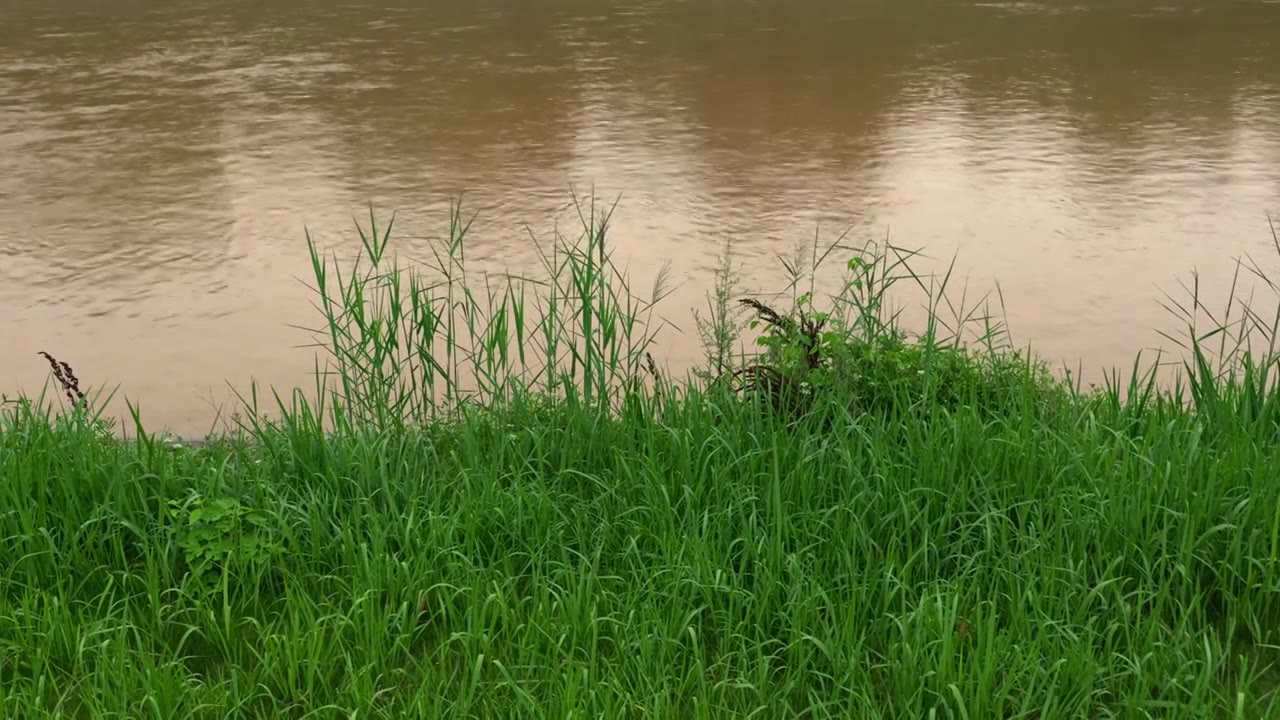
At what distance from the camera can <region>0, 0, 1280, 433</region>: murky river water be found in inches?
178

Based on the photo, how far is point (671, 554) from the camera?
247 centimetres

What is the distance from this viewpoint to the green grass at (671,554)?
222 centimetres

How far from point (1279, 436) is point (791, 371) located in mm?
974

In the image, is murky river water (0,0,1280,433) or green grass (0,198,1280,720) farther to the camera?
murky river water (0,0,1280,433)

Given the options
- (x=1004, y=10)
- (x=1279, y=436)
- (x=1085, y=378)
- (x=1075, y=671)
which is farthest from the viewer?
(x=1004, y=10)

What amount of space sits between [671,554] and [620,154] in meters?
3.88

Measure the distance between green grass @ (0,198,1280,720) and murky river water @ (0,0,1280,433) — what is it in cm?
110

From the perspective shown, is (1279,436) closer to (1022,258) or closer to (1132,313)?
(1132,313)

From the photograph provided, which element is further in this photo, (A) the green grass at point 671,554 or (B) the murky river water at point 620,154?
(B) the murky river water at point 620,154

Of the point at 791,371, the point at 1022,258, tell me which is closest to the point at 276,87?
the point at 1022,258

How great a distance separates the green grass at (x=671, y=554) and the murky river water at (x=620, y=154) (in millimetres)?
1100

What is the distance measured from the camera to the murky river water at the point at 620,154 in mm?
4527

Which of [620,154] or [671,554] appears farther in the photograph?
[620,154]

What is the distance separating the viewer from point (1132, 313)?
4.41 m
